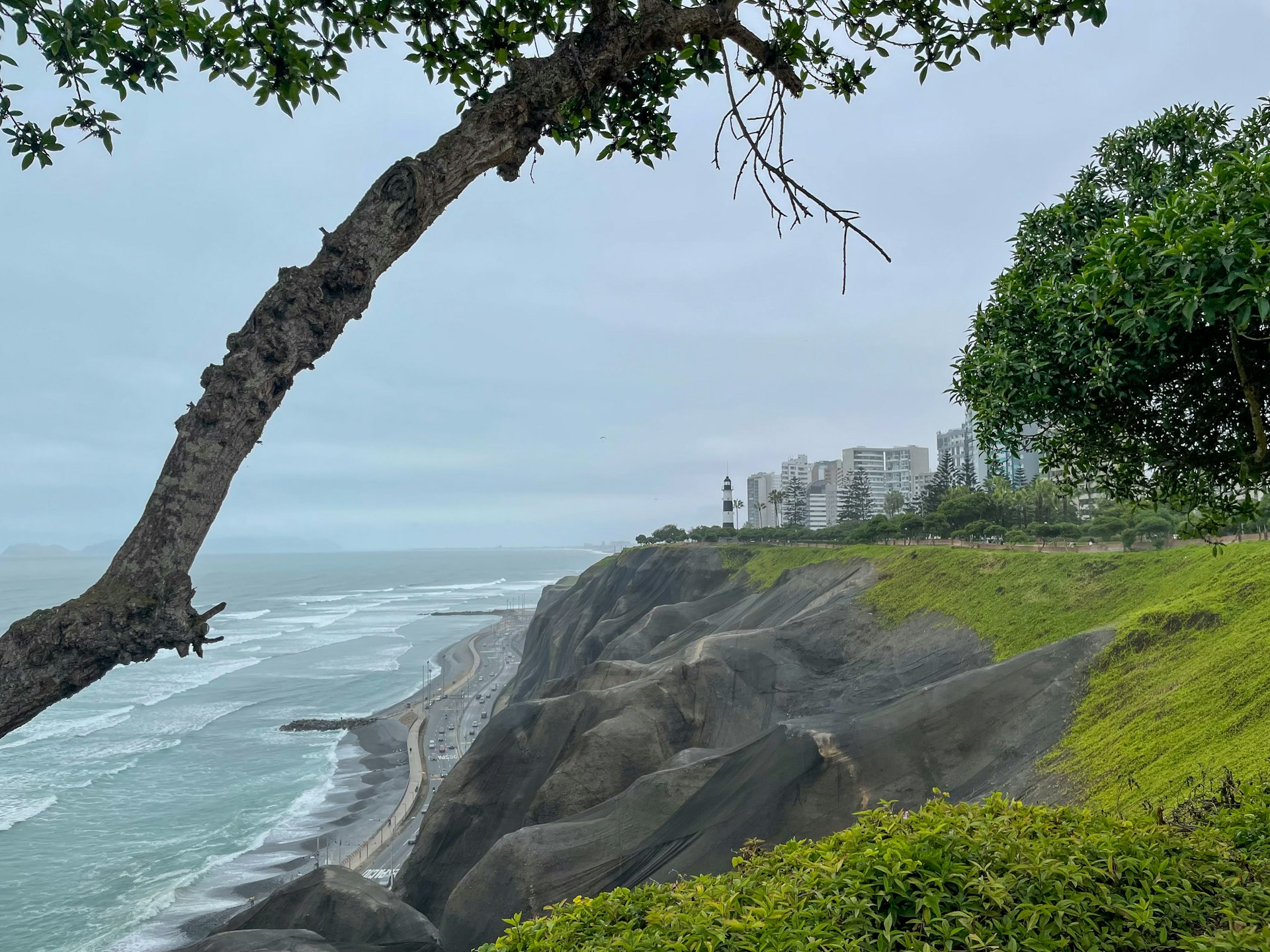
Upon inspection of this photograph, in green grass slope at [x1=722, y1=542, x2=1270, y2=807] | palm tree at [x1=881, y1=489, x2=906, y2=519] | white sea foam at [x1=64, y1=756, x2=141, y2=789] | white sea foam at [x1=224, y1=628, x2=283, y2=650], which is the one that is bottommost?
white sea foam at [x1=64, y1=756, x2=141, y2=789]

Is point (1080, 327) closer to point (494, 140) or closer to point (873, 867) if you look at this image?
point (873, 867)

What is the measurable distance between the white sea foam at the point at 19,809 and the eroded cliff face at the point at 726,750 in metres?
24.8

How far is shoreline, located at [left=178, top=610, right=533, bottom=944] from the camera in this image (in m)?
27.1

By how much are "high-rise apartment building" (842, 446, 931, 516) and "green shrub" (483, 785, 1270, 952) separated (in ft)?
471

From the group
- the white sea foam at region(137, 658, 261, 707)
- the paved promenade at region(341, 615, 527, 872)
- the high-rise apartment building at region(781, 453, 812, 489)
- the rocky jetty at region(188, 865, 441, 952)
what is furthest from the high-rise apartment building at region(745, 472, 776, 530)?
the rocky jetty at region(188, 865, 441, 952)

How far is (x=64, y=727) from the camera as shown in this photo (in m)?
51.4

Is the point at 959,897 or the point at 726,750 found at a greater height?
the point at 959,897

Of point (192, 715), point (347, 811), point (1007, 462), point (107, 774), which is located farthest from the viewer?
point (192, 715)

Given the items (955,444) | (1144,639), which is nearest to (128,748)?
(1144,639)

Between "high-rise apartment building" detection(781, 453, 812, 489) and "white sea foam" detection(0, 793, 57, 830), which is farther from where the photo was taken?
"high-rise apartment building" detection(781, 453, 812, 489)

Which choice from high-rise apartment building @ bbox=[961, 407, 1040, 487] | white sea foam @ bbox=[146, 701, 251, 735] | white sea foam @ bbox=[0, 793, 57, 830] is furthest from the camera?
white sea foam @ bbox=[146, 701, 251, 735]

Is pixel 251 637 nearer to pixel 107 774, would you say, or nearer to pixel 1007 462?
pixel 107 774

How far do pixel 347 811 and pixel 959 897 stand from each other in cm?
3771

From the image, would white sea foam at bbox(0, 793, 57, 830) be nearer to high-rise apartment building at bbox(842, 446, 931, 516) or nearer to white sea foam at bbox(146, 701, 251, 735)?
white sea foam at bbox(146, 701, 251, 735)
